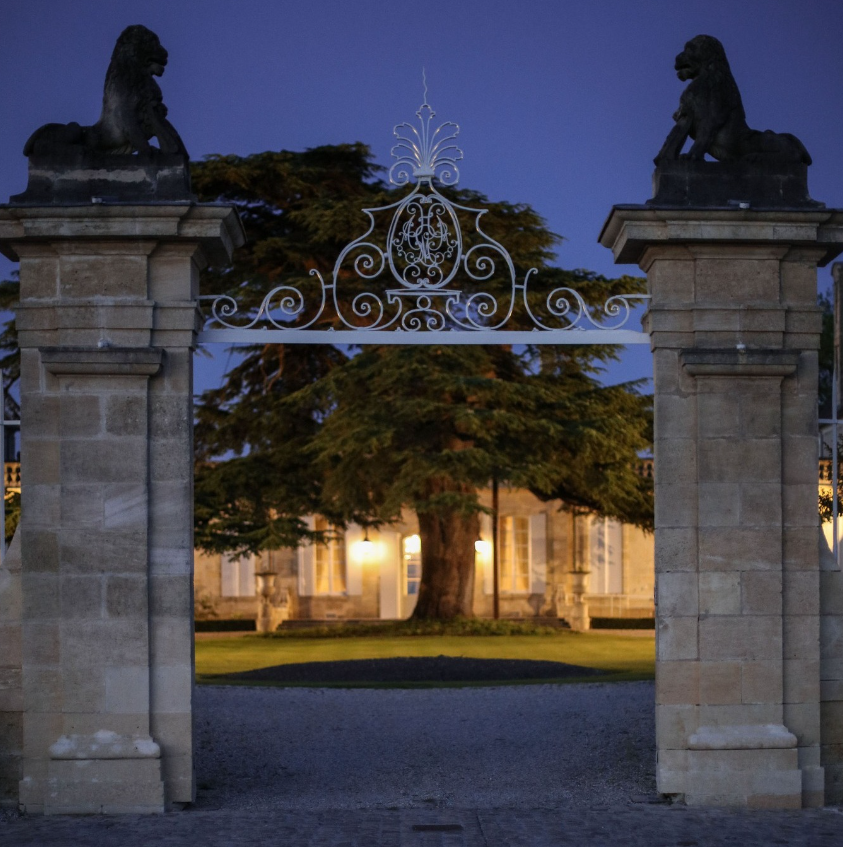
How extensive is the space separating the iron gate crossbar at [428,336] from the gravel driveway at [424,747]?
262cm

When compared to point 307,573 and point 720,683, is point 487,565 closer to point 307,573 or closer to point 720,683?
point 307,573

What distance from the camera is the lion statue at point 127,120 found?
754cm

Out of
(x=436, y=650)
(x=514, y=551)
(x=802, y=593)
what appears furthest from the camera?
(x=514, y=551)

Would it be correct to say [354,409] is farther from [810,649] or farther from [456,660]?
[810,649]

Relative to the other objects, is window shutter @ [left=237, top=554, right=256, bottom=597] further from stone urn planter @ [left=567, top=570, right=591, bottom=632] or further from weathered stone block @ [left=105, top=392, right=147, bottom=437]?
weathered stone block @ [left=105, top=392, right=147, bottom=437]

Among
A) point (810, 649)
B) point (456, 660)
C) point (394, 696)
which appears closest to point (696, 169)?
point (810, 649)

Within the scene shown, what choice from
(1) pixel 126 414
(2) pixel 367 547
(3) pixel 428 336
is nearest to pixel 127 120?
(1) pixel 126 414

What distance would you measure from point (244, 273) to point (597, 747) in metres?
14.7

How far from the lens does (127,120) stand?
24.7ft

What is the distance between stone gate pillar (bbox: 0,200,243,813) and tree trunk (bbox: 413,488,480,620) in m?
16.3

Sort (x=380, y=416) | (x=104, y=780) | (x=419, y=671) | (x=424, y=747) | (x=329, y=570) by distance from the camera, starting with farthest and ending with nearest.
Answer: (x=329, y=570)
(x=380, y=416)
(x=419, y=671)
(x=424, y=747)
(x=104, y=780)

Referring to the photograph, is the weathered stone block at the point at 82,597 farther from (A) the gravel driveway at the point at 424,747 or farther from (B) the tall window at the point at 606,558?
(B) the tall window at the point at 606,558

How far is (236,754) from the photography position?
31.8ft

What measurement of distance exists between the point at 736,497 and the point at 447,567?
16557 millimetres
